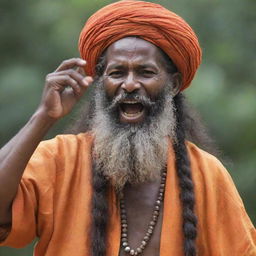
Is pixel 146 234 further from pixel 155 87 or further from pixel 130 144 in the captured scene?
pixel 155 87

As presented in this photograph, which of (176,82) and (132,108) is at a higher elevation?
(176,82)

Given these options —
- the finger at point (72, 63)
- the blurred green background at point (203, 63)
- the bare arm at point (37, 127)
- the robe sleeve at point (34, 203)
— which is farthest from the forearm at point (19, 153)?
the blurred green background at point (203, 63)

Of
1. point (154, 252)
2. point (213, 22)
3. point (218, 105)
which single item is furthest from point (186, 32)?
point (213, 22)

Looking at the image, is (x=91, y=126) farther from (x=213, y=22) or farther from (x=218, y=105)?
(x=213, y=22)

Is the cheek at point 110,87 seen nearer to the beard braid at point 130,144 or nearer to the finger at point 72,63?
the beard braid at point 130,144

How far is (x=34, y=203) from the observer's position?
5.37m

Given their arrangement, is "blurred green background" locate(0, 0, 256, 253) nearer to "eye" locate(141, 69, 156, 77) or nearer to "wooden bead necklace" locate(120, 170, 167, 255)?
"eye" locate(141, 69, 156, 77)

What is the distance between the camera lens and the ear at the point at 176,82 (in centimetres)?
593

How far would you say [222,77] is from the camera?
27.7 feet

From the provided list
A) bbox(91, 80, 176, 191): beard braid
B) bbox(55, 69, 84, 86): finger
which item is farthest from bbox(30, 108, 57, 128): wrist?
bbox(91, 80, 176, 191): beard braid

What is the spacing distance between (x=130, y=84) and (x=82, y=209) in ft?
1.98

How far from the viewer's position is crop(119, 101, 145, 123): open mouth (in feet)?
18.6

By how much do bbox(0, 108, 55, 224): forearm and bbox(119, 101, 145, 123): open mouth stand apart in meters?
0.53

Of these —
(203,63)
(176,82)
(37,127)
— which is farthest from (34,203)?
(203,63)
